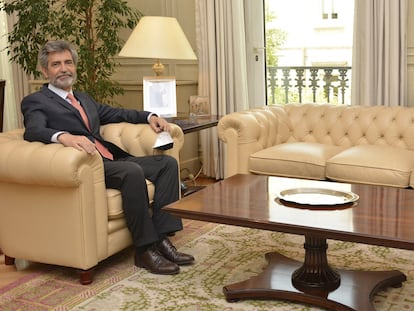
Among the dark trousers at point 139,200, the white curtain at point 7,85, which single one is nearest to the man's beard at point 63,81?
the dark trousers at point 139,200

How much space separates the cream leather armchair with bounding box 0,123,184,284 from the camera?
3.07 metres

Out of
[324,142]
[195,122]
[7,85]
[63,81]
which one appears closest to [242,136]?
[195,122]

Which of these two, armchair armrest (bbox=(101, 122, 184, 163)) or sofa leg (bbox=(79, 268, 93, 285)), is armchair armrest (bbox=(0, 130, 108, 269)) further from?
armchair armrest (bbox=(101, 122, 184, 163))

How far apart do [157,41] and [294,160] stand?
1.42m

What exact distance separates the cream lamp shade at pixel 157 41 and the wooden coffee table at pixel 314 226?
69.0 inches

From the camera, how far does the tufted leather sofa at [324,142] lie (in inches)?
153

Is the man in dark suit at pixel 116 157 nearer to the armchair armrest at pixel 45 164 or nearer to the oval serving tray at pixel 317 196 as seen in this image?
the armchair armrest at pixel 45 164

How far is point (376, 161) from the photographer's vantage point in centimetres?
387

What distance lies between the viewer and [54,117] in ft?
11.5

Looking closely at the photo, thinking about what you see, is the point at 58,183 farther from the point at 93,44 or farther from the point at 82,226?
the point at 93,44

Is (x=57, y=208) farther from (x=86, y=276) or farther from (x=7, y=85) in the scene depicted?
(x=7, y=85)

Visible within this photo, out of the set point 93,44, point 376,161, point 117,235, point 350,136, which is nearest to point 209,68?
point 93,44

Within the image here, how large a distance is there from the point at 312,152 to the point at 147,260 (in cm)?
143

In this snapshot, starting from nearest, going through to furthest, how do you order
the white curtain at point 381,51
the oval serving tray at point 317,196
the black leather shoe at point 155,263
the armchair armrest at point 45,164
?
the oval serving tray at point 317,196, the armchair armrest at point 45,164, the black leather shoe at point 155,263, the white curtain at point 381,51
